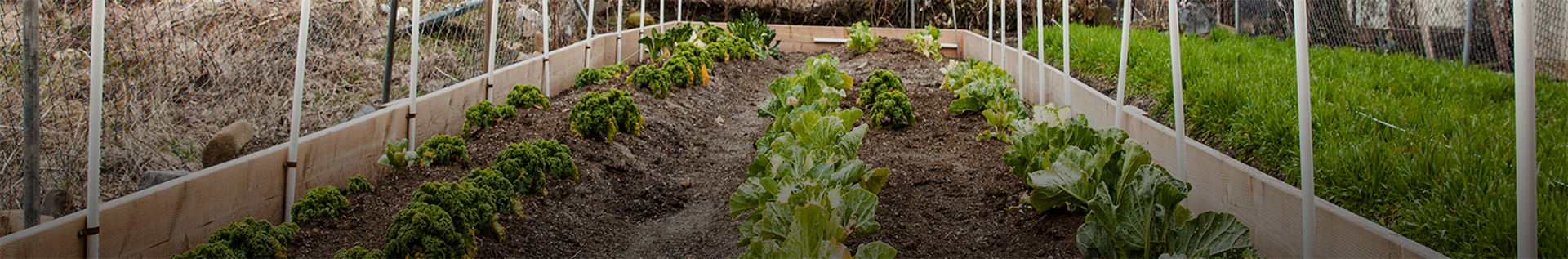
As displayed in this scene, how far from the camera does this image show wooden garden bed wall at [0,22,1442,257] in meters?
2.08

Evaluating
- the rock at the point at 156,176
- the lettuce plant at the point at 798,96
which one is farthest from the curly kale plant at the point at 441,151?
the lettuce plant at the point at 798,96

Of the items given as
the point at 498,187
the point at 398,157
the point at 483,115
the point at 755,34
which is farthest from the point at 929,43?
the point at 498,187

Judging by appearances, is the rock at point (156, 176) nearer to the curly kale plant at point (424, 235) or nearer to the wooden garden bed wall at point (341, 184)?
the wooden garden bed wall at point (341, 184)

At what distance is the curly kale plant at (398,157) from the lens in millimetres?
3341

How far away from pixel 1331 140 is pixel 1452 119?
63 centimetres

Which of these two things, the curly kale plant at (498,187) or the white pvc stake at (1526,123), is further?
the curly kale plant at (498,187)

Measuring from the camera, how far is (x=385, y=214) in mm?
2969

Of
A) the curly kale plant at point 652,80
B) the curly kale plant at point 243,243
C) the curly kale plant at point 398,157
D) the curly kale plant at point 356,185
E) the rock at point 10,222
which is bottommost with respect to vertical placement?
the rock at point 10,222

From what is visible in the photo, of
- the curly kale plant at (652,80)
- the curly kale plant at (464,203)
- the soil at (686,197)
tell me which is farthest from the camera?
the curly kale plant at (652,80)

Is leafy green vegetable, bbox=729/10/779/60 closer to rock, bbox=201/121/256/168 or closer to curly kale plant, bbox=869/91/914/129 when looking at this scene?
curly kale plant, bbox=869/91/914/129

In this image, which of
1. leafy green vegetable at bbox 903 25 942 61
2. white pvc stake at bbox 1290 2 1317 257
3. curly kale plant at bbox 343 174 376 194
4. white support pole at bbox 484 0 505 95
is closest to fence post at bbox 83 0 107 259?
curly kale plant at bbox 343 174 376 194

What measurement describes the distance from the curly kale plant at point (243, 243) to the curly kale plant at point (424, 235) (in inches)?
12.0

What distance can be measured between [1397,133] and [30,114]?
13.7ft

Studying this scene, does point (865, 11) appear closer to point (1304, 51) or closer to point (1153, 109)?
point (1153, 109)
